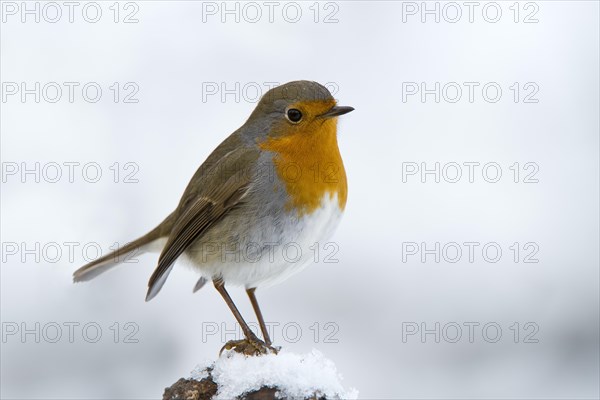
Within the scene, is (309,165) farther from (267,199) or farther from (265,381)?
(265,381)

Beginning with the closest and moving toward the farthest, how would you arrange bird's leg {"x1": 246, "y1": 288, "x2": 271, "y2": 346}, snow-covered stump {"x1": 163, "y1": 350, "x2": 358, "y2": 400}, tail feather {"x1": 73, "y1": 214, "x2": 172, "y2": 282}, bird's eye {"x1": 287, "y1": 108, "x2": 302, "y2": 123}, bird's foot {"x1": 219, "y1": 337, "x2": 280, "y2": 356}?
snow-covered stump {"x1": 163, "y1": 350, "x2": 358, "y2": 400}
bird's foot {"x1": 219, "y1": 337, "x2": 280, "y2": 356}
bird's leg {"x1": 246, "y1": 288, "x2": 271, "y2": 346}
bird's eye {"x1": 287, "y1": 108, "x2": 302, "y2": 123}
tail feather {"x1": 73, "y1": 214, "x2": 172, "y2": 282}

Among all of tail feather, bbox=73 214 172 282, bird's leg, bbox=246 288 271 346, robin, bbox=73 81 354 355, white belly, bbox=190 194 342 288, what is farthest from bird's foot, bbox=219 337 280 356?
tail feather, bbox=73 214 172 282

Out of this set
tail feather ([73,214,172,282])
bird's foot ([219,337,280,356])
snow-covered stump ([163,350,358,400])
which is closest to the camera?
snow-covered stump ([163,350,358,400])

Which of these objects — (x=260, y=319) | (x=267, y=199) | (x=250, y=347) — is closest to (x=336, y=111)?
(x=267, y=199)

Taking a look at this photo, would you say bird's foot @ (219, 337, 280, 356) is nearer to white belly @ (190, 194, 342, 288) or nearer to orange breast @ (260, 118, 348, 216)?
white belly @ (190, 194, 342, 288)

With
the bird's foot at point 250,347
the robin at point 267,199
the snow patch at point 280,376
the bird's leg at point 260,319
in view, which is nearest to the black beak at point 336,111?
the robin at point 267,199

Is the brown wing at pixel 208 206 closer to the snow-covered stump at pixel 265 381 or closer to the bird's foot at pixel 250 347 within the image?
the bird's foot at pixel 250 347

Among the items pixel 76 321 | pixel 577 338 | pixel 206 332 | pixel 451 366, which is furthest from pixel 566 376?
pixel 76 321
